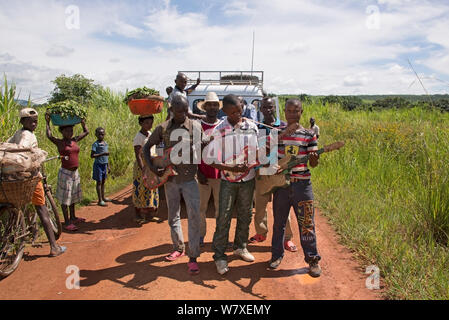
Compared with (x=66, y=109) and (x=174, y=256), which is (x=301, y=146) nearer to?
(x=174, y=256)

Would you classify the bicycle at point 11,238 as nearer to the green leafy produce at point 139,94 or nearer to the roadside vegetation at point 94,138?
the roadside vegetation at point 94,138

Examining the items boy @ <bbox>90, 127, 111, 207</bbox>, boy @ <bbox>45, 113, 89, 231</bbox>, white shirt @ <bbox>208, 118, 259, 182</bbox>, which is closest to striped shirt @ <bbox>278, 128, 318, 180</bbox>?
white shirt @ <bbox>208, 118, 259, 182</bbox>

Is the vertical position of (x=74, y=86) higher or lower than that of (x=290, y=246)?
higher

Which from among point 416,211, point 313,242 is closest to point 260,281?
point 313,242

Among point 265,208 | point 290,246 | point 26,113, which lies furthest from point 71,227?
point 290,246

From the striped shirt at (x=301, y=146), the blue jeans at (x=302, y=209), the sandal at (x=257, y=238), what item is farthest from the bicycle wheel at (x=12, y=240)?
the striped shirt at (x=301, y=146)

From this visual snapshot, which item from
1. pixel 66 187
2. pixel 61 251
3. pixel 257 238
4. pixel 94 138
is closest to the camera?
pixel 61 251

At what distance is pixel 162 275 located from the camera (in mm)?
3613

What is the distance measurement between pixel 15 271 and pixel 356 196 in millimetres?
5463

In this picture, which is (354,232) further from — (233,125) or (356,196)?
(233,125)

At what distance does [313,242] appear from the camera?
3586 millimetres

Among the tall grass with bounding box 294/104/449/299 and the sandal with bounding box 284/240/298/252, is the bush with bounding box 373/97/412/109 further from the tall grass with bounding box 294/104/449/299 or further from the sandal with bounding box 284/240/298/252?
the sandal with bounding box 284/240/298/252

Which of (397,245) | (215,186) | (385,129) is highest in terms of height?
(385,129)

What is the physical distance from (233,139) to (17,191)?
2.48 metres
